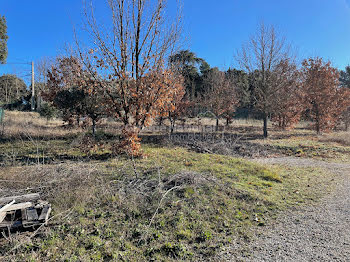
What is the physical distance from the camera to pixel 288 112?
17234 millimetres

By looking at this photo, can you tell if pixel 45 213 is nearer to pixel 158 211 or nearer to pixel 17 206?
pixel 17 206

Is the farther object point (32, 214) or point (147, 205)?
point (147, 205)

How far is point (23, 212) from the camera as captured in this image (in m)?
3.60

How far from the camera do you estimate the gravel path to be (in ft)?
10.4

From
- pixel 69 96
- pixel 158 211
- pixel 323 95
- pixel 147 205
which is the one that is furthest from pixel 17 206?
pixel 323 95

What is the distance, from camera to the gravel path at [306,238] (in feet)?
10.4

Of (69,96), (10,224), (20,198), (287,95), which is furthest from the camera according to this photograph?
(287,95)

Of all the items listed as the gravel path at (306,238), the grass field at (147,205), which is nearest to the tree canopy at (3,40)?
the grass field at (147,205)

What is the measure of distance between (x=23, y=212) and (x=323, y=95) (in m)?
18.7

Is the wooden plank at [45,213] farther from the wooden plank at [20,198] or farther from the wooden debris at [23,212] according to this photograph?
the wooden plank at [20,198]

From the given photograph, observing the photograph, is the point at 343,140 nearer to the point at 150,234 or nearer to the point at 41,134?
the point at 150,234

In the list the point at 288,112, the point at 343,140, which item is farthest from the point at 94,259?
the point at 288,112

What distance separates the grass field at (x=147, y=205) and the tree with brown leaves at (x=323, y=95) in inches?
442

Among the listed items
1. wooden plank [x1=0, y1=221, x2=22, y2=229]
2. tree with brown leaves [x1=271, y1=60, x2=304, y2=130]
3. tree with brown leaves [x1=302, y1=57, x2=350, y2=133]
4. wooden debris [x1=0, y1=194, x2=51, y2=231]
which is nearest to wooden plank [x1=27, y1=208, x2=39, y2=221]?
wooden debris [x1=0, y1=194, x2=51, y2=231]
